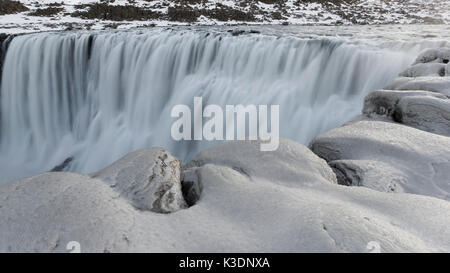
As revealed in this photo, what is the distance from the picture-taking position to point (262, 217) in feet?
7.32

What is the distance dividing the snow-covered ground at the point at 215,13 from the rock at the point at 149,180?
16406mm

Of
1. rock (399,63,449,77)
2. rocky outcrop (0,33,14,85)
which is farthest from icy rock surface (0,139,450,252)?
rocky outcrop (0,33,14,85)

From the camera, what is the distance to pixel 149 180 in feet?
8.63

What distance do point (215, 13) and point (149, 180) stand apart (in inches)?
872

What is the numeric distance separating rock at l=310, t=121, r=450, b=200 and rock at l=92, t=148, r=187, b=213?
63.6 inches

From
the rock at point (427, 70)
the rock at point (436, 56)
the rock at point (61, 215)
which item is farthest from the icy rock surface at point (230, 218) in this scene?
the rock at point (436, 56)

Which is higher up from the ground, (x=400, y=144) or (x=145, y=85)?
(x=400, y=144)

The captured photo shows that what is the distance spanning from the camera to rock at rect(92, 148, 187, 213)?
243cm

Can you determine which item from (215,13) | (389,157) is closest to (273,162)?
(389,157)

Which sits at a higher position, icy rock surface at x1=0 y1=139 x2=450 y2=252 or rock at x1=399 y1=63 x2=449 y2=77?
rock at x1=399 y1=63 x2=449 y2=77

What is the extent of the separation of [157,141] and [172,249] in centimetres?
759

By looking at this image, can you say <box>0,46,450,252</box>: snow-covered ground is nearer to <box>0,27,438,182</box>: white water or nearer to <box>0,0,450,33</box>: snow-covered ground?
<box>0,27,438,182</box>: white water

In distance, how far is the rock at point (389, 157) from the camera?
9.78 feet

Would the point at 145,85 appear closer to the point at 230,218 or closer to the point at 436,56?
the point at 436,56
